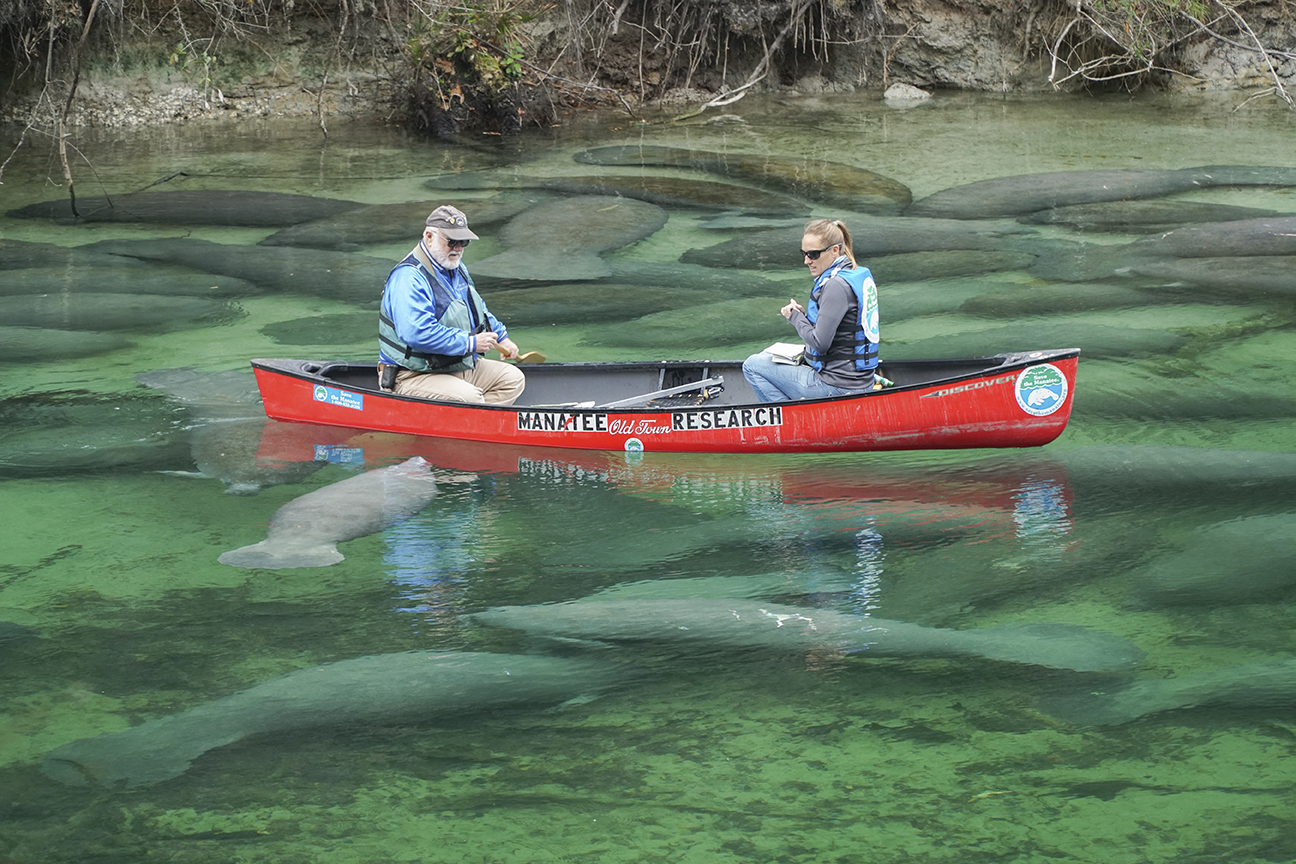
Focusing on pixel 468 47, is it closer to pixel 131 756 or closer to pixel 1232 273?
pixel 1232 273

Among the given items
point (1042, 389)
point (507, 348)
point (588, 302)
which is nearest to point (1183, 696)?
point (1042, 389)

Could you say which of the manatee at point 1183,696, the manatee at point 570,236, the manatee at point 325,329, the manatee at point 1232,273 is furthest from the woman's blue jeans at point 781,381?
the manatee at point 1232,273

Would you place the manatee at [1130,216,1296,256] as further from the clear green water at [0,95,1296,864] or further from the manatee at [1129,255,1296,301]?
the clear green water at [0,95,1296,864]

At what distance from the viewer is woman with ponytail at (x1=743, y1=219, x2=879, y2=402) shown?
5.99 m

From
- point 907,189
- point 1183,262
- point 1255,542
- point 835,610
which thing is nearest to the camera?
point 835,610

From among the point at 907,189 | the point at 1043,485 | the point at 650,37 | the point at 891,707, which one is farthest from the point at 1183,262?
the point at 650,37

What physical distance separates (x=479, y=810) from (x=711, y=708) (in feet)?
2.72


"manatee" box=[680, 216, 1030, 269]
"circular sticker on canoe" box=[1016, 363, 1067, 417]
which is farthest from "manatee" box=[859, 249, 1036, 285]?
"circular sticker on canoe" box=[1016, 363, 1067, 417]

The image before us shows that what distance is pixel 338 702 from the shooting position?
13.4 feet

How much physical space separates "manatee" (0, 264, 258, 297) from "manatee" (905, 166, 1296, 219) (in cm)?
568

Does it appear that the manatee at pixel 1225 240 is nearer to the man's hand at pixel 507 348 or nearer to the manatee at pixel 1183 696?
the man's hand at pixel 507 348

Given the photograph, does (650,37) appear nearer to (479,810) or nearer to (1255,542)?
(1255,542)

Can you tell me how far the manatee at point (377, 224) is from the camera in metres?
10.6

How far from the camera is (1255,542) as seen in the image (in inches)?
206
